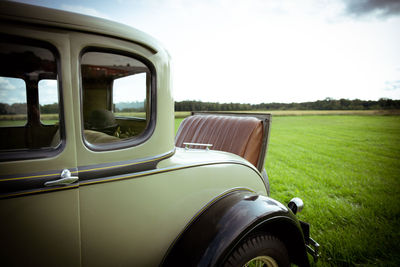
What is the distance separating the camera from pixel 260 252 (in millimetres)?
1636

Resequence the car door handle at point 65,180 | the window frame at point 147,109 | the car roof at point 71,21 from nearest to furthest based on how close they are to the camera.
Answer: the car roof at point 71,21
the car door handle at point 65,180
the window frame at point 147,109

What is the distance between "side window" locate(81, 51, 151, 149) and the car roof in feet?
0.37

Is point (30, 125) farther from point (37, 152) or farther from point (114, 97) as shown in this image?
point (114, 97)

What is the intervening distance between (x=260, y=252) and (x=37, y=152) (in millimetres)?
1549

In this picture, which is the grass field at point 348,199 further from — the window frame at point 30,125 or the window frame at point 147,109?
the window frame at point 30,125

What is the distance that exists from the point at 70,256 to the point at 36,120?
2.36 ft

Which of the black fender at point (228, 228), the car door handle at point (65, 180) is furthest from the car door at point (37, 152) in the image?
the black fender at point (228, 228)

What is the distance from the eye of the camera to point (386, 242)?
281 centimetres

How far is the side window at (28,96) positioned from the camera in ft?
3.51

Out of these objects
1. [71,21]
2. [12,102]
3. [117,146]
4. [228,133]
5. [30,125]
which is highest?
[71,21]

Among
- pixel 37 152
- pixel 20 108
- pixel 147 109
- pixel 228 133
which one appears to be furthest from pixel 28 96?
pixel 228 133

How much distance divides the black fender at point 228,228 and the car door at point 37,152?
2.07ft

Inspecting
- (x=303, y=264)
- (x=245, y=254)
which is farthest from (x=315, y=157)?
(x=245, y=254)

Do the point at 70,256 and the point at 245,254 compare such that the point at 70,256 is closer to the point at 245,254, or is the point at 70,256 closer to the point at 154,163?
the point at 154,163
